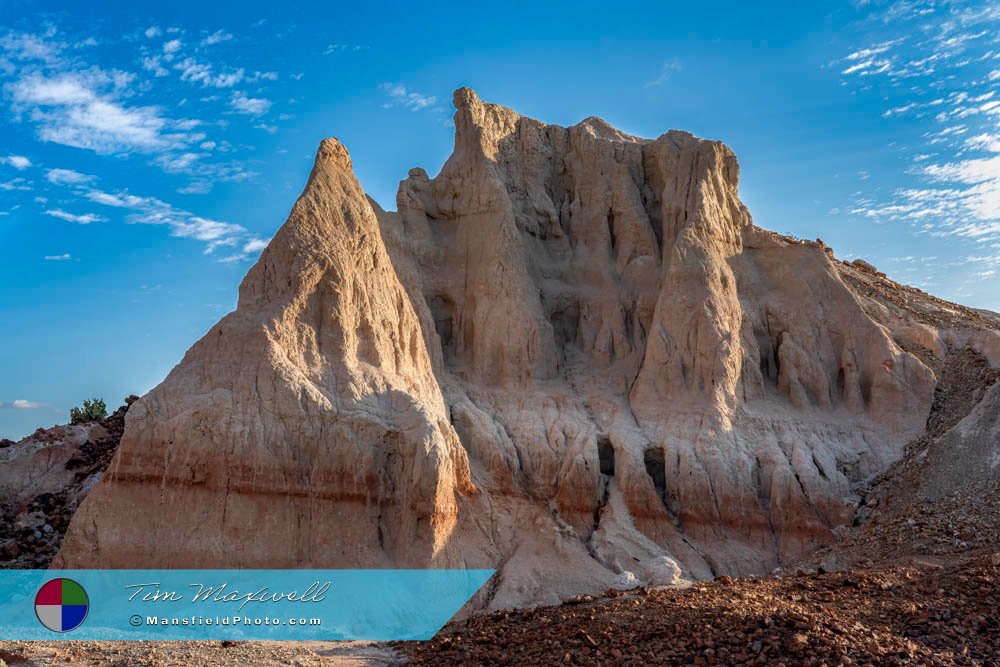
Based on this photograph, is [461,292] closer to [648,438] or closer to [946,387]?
[648,438]

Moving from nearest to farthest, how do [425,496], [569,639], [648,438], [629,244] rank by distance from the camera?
[569,639] < [425,496] < [648,438] < [629,244]

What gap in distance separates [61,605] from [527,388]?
16.0 meters

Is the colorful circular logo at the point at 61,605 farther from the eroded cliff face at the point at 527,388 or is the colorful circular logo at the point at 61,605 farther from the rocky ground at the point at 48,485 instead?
the rocky ground at the point at 48,485

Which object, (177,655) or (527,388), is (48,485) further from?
(527,388)

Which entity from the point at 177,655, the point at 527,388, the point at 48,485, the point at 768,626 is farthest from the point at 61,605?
the point at 527,388

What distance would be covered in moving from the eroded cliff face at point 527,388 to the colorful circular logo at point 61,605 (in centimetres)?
80

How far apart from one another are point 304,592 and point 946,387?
79.7ft

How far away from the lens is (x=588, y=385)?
31.5 meters

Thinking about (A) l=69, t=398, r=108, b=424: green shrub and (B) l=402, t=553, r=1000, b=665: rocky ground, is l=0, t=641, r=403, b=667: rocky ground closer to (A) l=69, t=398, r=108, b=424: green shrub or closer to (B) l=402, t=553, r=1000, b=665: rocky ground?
(B) l=402, t=553, r=1000, b=665: rocky ground

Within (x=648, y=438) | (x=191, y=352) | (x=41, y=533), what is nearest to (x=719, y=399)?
(x=648, y=438)

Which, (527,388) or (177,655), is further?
(527,388)

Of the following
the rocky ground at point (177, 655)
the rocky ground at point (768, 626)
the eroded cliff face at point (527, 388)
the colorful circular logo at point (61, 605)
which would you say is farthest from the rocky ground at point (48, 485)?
the rocky ground at point (768, 626)

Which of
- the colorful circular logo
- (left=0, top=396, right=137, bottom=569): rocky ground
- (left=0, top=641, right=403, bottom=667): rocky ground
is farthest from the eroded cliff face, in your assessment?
(left=0, top=396, right=137, bottom=569): rocky ground

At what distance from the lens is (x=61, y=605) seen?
792 inches
